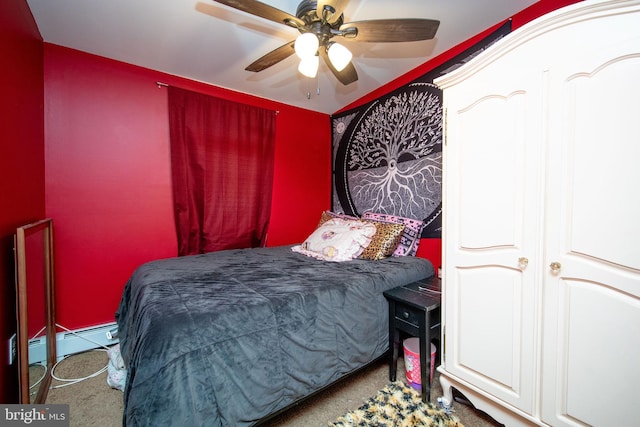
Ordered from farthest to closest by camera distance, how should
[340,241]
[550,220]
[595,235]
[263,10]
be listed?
[340,241] → [263,10] → [550,220] → [595,235]

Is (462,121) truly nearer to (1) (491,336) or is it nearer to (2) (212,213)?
(1) (491,336)

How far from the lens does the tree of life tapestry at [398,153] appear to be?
2293 millimetres

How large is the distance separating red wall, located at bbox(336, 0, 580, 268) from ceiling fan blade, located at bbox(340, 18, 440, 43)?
87 centimetres

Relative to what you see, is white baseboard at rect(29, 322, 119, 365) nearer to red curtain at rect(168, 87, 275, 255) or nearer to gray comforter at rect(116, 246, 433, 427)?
gray comforter at rect(116, 246, 433, 427)

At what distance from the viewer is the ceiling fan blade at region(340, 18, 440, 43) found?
Answer: 4.44 ft

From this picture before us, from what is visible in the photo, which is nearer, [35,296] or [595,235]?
[595,235]

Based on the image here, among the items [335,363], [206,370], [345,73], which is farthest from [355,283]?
[345,73]

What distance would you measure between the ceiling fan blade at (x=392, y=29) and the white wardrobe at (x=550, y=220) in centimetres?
27

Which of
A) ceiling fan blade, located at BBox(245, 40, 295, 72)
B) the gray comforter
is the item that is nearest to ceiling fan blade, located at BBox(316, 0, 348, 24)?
ceiling fan blade, located at BBox(245, 40, 295, 72)

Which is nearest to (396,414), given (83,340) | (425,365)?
(425,365)

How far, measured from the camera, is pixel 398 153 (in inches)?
104

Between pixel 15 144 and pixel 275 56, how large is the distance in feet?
5.12

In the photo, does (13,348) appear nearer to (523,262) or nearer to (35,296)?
(35,296)

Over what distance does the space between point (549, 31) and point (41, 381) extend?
10.7ft
